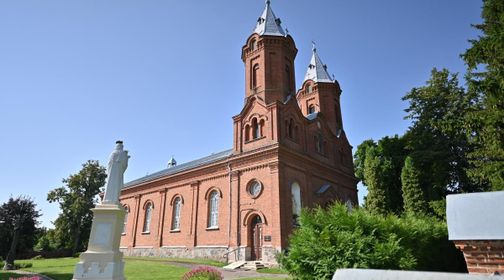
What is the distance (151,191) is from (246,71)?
16125 millimetres

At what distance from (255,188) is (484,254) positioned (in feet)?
60.2

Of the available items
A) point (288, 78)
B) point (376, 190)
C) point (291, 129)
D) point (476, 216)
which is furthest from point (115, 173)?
point (376, 190)

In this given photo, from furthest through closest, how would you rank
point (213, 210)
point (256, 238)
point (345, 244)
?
point (213, 210), point (256, 238), point (345, 244)

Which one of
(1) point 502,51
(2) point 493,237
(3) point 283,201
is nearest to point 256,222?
(3) point 283,201

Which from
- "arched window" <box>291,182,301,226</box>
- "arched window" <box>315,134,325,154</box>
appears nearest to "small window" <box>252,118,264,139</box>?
"arched window" <box>291,182,301,226</box>

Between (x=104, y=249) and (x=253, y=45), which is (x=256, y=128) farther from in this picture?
(x=104, y=249)

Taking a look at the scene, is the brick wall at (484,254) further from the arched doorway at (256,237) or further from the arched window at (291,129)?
the arched window at (291,129)

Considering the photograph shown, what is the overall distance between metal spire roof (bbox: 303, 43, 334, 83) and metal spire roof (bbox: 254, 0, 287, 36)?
27.2 ft

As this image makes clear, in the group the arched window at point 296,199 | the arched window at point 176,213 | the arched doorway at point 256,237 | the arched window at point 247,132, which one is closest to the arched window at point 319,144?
the arched window at point 296,199

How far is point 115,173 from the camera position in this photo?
1055 centimetres

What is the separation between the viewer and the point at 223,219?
2286 cm

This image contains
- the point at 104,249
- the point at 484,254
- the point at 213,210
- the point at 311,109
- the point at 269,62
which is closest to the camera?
the point at 484,254

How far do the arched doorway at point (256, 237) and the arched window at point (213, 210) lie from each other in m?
3.57

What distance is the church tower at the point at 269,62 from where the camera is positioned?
25297 mm
